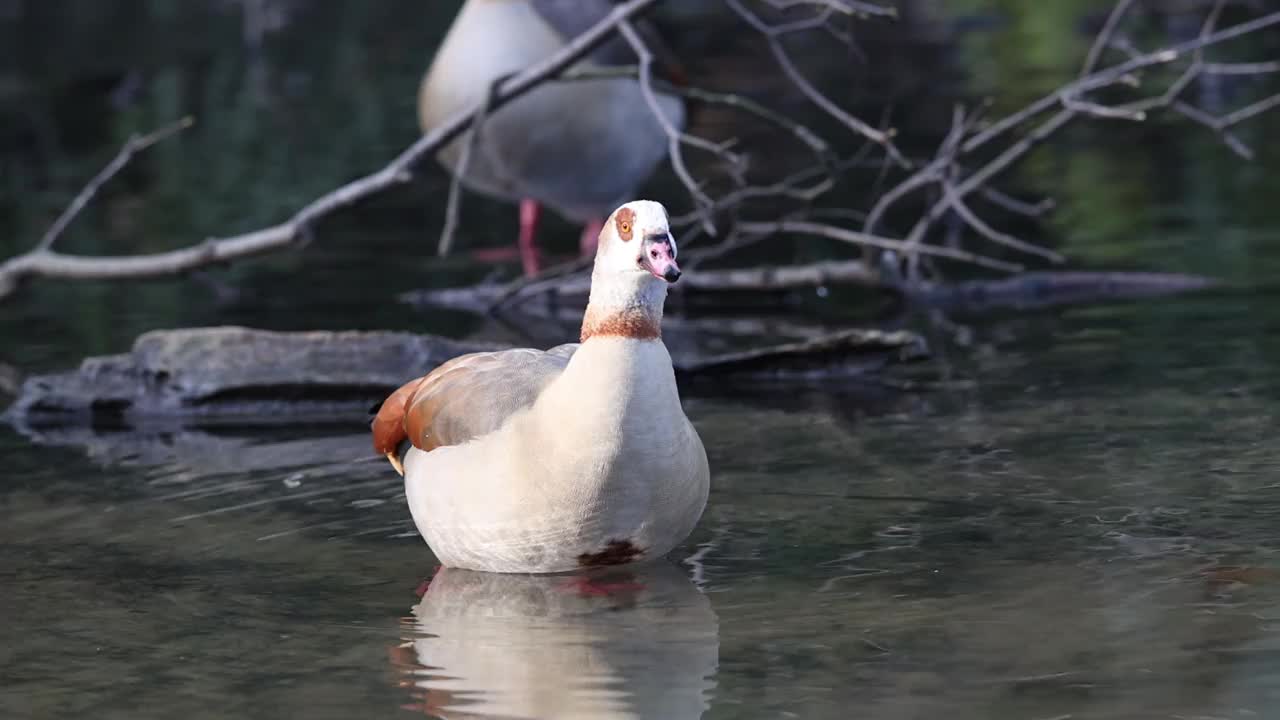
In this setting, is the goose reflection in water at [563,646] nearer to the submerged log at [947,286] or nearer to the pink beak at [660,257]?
the pink beak at [660,257]

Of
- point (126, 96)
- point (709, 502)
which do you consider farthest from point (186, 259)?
point (126, 96)

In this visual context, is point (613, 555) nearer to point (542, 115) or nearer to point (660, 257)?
point (660, 257)

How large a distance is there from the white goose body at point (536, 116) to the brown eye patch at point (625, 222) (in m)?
5.01

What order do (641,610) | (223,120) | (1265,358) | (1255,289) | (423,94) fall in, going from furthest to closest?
(223,120) < (423,94) < (1255,289) < (1265,358) < (641,610)

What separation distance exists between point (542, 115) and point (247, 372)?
9.21 feet

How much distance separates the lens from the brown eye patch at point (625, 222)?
5.09m

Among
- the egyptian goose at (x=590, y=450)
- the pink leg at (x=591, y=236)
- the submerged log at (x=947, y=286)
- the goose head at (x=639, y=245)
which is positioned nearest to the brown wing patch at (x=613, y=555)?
the egyptian goose at (x=590, y=450)

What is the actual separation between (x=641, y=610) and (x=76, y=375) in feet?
11.5

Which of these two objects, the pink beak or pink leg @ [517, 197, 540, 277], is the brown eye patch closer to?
the pink beak

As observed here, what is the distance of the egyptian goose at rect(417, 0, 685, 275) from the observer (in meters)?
10.2

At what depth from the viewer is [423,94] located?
34.8ft

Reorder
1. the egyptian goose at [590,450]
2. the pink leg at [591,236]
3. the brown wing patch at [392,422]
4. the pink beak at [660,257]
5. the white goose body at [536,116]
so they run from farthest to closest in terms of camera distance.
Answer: the pink leg at [591,236]
the white goose body at [536,116]
the brown wing patch at [392,422]
the egyptian goose at [590,450]
the pink beak at [660,257]

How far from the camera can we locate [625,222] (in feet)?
16.7

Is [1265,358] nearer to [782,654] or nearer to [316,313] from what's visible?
[782,654]
